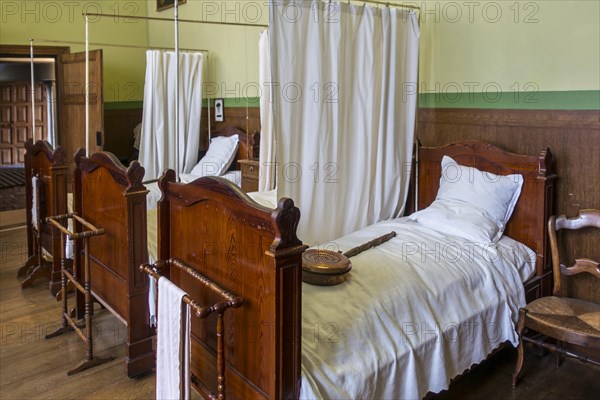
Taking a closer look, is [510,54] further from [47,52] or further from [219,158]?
[47,52]

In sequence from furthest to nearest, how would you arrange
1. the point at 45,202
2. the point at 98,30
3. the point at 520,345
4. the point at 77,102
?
the point at 98,30
the point at 77,102
the point at 45,202
the point at 520,345

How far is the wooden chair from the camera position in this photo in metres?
2.50

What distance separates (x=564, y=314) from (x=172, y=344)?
1922 mm

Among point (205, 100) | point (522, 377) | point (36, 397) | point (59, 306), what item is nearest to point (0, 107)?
point (205, 100)

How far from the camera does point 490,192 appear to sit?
10.4 ft

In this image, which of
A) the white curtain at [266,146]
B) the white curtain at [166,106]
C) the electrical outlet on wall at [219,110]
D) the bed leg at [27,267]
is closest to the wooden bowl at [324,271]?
the white curtain at [266,146]

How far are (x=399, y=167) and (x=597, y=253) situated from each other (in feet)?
4.17

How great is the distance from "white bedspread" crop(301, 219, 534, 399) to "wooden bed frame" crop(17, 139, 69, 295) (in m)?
2.09

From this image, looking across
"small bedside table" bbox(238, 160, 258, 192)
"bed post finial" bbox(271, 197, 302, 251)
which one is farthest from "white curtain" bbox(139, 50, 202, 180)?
"bed post finial" bbox(271, 197, 302, 251)

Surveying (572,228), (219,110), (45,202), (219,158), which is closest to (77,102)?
(219,110)

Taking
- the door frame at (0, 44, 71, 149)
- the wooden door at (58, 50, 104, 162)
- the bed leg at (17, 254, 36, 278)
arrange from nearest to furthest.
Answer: the bed leg at (17, 254, 36, 278) → the wooden door at (58, 50, 104, 162) → the door frame at (0, 44, 71, 149)

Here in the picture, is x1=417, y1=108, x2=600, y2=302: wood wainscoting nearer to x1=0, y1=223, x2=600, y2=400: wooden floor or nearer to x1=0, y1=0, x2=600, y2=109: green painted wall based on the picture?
x1=0, y1=0, x2=600, y2=109: green painted wall

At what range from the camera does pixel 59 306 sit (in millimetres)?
3891

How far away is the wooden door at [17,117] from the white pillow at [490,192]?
8.88 m
